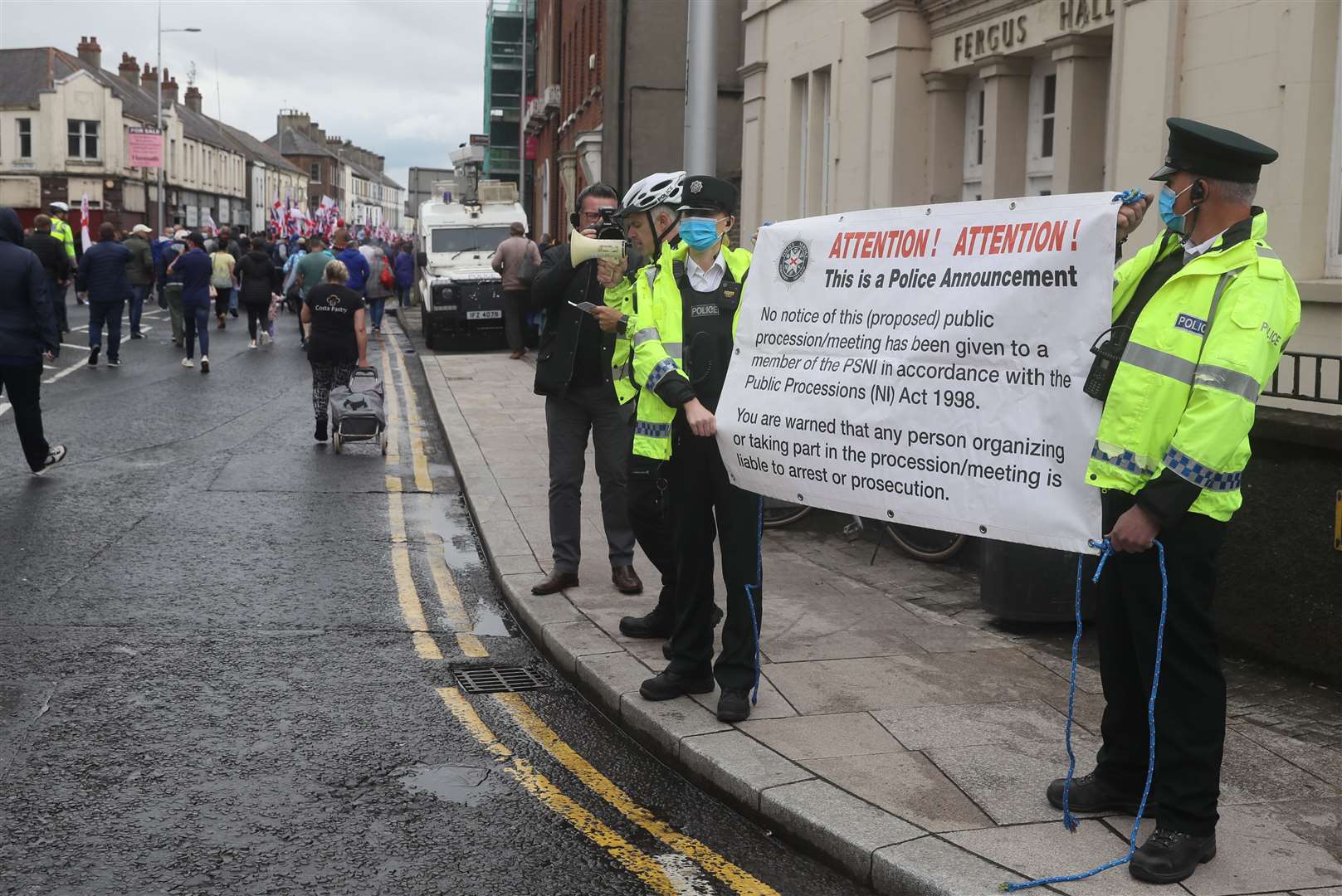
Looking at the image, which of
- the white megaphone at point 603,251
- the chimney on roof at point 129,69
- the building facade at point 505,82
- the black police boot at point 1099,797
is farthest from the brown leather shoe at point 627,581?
the chimney on roof at point 129,69

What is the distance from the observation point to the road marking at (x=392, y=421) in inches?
525

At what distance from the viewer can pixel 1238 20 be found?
7621 millimetres

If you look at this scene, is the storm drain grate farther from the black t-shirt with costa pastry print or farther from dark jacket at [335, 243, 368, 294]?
dark jacket at [335, 243, 368, 294]

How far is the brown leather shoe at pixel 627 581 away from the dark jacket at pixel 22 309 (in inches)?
230

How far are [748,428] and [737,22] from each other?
18.2 meters

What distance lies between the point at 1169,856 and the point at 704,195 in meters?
2.78

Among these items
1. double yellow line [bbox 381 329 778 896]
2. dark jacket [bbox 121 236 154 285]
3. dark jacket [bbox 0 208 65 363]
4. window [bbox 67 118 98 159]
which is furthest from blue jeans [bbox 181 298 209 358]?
window [bbox 67 118 98 159]

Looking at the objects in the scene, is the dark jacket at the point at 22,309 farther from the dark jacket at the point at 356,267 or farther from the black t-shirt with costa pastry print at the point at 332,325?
the dark jacket at the point at 356,267

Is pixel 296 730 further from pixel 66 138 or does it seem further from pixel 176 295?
pixel 66 138

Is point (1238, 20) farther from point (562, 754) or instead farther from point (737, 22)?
point (737, 22)

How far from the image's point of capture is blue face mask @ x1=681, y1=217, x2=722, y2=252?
5230 mm

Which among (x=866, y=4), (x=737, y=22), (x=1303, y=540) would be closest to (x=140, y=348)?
(x=737, y=22)

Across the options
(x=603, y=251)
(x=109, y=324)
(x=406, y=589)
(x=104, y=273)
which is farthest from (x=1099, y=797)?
(x=104, y=273)

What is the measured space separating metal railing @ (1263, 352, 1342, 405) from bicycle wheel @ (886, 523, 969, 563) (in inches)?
87.2
